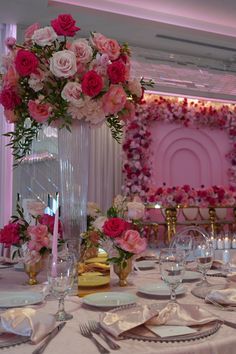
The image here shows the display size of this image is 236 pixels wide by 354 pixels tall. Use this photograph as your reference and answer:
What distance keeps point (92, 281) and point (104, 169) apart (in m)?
5.24

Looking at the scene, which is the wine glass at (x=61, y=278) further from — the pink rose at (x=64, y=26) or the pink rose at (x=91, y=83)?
the pink rose at (x=64, y=26)

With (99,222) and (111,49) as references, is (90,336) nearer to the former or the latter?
(99,222)

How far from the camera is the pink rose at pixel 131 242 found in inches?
66.8

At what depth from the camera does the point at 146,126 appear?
7.21 meters

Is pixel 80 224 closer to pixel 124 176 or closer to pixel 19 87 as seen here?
pixel 19 87

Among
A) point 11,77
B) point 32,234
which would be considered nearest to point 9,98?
point 11,77

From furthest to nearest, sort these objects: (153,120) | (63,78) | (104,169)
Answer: (153,120) < (104,169) < (63,78)

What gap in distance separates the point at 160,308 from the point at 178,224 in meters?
5.34

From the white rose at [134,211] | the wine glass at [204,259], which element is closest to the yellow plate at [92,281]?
the white rose at [134,211]

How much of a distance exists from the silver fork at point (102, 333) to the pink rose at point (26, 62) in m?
0.98

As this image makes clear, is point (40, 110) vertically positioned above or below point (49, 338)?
above

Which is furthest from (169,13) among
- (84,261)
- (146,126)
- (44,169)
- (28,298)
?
(28,298)

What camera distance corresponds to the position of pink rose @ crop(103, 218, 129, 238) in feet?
5.55

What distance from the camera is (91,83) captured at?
168 cm
